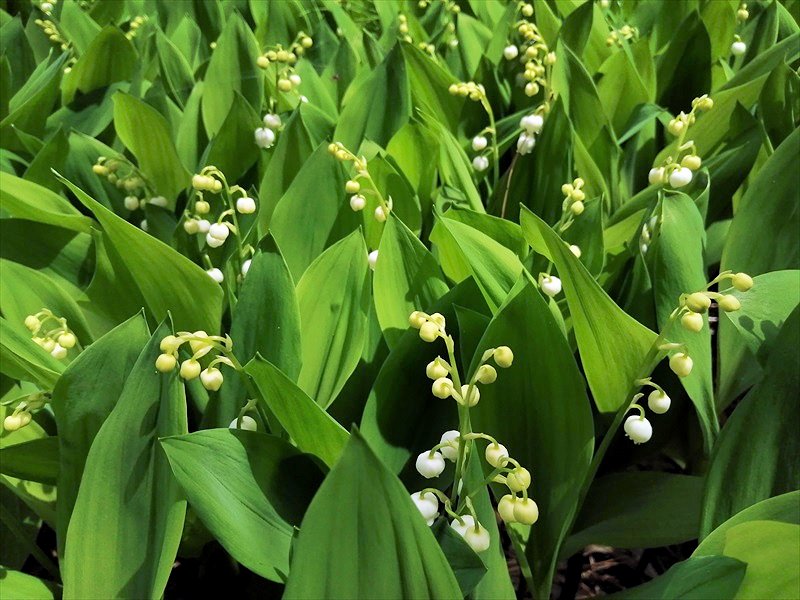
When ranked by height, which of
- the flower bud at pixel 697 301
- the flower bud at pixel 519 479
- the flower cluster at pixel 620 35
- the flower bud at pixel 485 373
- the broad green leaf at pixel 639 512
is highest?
the flower cluster at pixel 620 35

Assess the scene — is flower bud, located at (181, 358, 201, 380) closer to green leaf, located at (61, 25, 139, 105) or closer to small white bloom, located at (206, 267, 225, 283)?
small white bloom, located at (206, 267, 225, 283)

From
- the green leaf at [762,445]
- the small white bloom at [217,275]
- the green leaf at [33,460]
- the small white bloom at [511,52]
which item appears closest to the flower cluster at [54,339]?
the green leaf at [33,460]

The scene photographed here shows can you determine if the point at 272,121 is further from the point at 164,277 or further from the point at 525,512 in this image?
the point at 525,512

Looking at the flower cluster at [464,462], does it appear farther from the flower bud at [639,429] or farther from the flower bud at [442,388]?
the flower bud at [639,429]

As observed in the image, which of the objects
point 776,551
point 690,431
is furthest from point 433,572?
point 690,431

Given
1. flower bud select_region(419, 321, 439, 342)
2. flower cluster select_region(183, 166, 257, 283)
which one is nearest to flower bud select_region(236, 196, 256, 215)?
flower cluster select_region(183, 166, 257, 283)

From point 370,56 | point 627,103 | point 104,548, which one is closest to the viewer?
point 104,548

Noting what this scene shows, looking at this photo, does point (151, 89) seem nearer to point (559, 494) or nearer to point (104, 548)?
point (104, 548)
